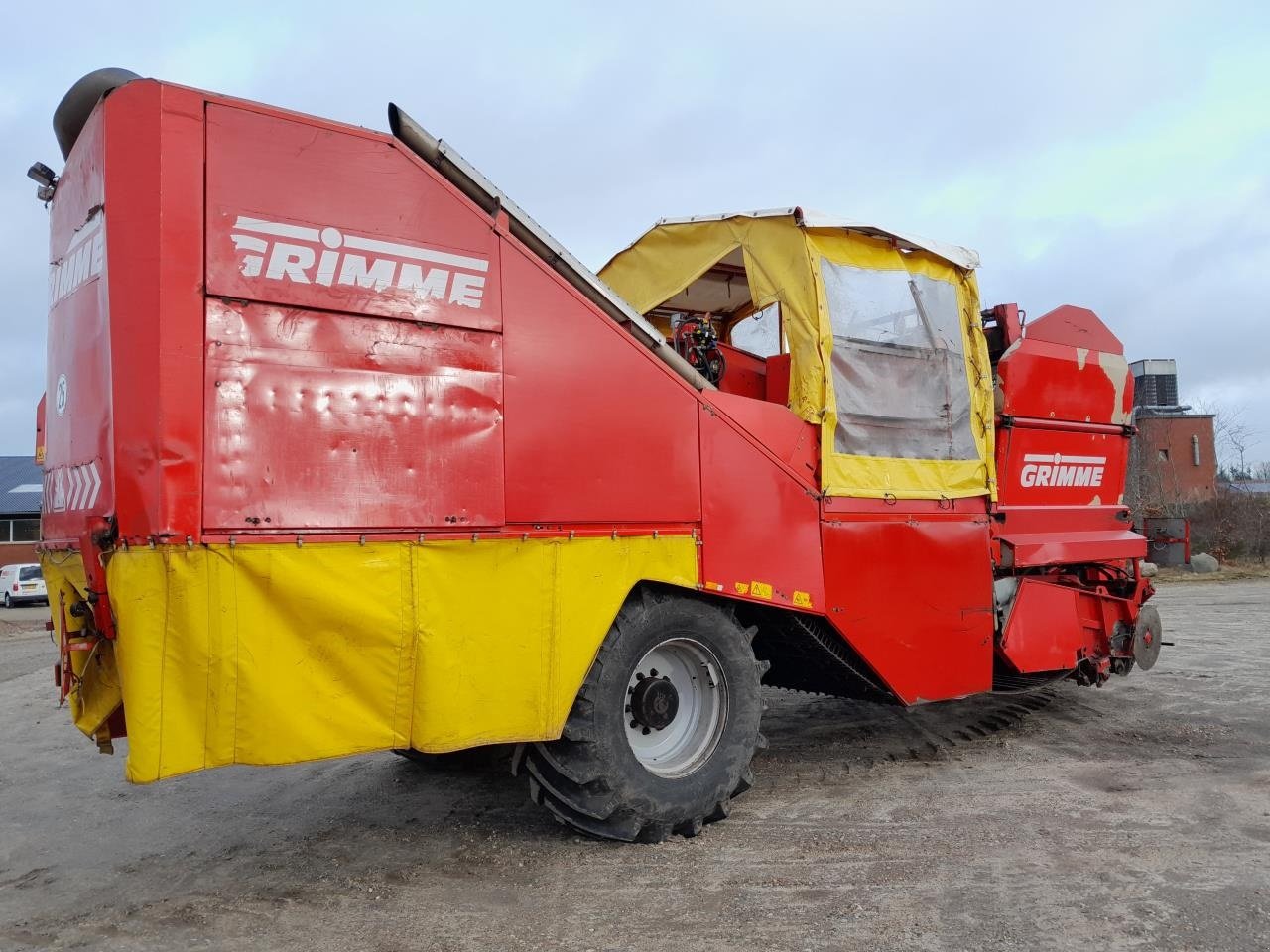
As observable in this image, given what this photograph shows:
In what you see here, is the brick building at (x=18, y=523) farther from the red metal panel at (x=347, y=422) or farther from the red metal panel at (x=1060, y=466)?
the red metal panel at (x=1060, y=466)

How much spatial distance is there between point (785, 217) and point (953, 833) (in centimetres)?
353

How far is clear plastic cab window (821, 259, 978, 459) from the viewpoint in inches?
221

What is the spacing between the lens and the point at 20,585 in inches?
1028

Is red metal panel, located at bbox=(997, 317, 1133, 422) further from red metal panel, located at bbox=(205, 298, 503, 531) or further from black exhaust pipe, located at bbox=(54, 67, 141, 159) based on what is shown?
black exhaust pipe, located at bbox=(54, 67, 141, 159)

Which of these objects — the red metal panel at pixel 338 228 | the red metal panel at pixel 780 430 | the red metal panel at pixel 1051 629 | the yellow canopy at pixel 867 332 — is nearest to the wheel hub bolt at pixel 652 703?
the red metal panel at pixel 780 430

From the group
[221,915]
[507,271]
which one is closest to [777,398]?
[507,271]

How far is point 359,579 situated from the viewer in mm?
3779

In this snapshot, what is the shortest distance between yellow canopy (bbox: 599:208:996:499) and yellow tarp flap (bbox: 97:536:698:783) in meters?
1.83

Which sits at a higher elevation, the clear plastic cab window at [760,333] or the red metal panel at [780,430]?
the clear plastic cab window at [760,333]

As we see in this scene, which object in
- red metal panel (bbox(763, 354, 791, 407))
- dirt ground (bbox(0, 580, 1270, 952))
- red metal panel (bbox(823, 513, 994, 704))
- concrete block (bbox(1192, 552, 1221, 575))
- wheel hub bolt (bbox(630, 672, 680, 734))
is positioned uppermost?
red metal panel (bbox(763, 354, 791, 407))

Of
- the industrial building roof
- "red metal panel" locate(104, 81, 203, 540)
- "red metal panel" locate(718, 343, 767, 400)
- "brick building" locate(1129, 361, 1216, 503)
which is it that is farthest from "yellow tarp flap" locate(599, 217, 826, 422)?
the industrial building roof

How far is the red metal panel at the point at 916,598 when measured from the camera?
17.7 feet

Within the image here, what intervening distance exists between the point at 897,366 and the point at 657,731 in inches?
109

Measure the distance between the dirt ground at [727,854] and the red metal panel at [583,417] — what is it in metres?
1.68
